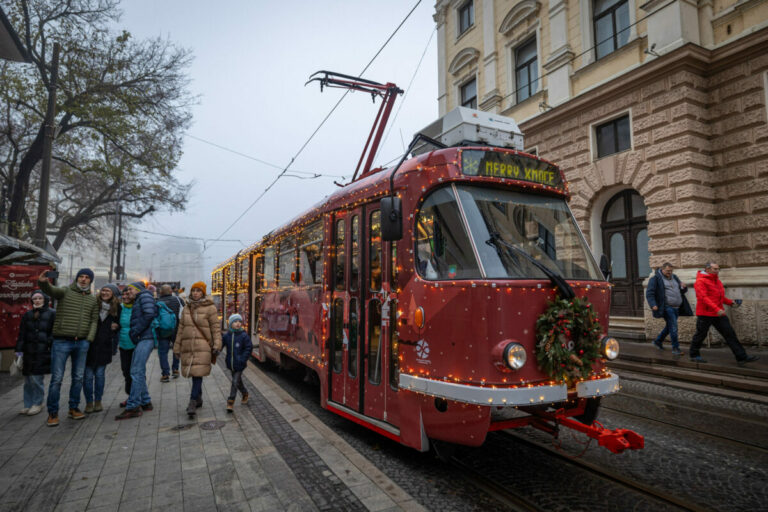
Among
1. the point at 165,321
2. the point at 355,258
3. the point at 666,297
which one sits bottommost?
the point at 165,321

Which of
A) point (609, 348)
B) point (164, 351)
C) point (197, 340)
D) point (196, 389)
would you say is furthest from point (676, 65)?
point (164, 351)

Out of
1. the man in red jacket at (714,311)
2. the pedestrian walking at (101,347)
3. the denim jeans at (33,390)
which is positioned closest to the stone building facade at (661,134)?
the man in red jacket at (714,311)

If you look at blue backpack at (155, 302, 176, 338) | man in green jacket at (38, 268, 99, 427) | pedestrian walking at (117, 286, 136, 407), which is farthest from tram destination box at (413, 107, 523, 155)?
blue backpack at (155, 302, 176, 338)

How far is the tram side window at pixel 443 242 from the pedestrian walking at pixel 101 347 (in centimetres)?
442

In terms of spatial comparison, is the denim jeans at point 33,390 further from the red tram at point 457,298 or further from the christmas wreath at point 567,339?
the christmas wreath at point 567,339

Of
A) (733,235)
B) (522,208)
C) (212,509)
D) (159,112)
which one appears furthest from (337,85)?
(159,112)

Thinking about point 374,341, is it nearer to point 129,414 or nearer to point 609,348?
point 609,348

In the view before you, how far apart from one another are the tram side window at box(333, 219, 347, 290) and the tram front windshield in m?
1.48

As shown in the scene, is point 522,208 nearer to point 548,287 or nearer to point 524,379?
point 548,287

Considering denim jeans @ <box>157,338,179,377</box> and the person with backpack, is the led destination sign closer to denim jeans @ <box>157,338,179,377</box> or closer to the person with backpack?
the person with backpack

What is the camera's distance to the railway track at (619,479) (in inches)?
127

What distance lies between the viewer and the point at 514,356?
11.3 feet

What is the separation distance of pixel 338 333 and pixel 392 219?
6.23ft

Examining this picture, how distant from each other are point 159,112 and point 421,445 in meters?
17.8
